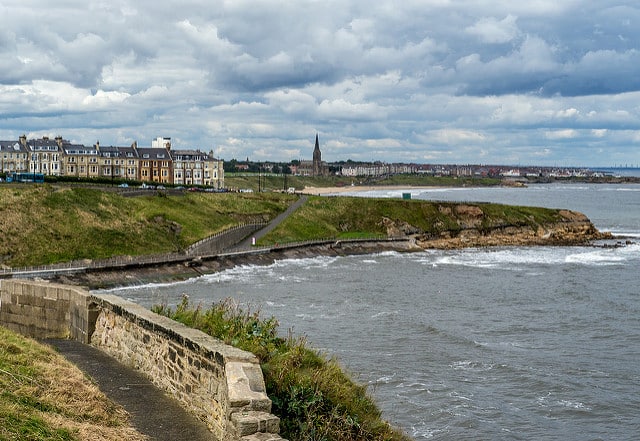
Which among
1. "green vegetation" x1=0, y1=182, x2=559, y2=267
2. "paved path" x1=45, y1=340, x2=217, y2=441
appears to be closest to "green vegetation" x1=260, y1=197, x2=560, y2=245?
"green vegetation" x1=0, y1=182, x2=559, y2=267

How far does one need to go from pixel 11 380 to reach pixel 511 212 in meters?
102

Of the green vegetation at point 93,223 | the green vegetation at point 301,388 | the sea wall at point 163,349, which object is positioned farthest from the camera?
the green vegetation at point 93,223

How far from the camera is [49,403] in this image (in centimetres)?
1062

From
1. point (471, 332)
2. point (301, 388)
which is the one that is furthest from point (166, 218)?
point (301, 388)

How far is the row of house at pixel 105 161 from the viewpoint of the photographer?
12731 centimetres

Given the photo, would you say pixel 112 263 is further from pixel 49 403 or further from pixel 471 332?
pixel 49 403

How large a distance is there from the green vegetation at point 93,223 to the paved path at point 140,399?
41.0m

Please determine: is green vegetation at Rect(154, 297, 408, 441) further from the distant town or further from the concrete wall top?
the distant town

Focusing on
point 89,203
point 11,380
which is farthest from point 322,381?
point 89,203

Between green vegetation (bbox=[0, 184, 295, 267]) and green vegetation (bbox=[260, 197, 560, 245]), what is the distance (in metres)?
9.61

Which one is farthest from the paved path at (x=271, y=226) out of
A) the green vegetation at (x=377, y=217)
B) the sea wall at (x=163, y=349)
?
the sea wall at (x=163, y=349)

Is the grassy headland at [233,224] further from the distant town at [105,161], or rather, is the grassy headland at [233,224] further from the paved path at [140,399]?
the distant town at [105,161]

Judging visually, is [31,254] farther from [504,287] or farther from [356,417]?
[356,417]

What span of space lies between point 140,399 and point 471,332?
80.2ft
